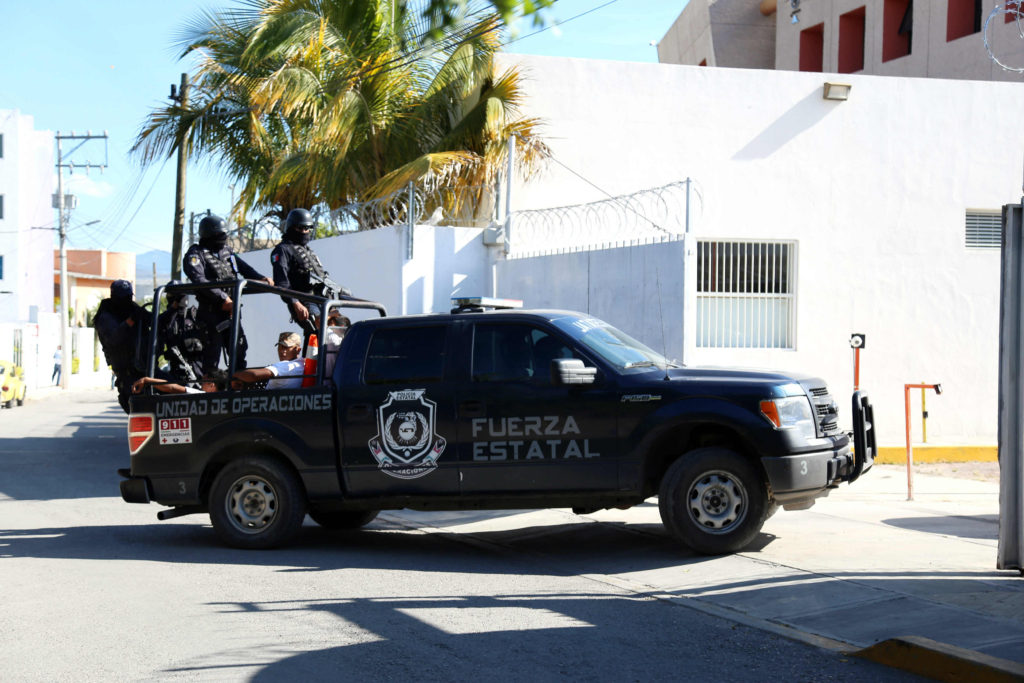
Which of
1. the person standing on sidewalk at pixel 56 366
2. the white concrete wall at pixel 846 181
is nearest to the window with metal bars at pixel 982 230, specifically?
the white concrete wall at pixel 846 181

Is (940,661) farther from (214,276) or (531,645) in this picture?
(214,276)

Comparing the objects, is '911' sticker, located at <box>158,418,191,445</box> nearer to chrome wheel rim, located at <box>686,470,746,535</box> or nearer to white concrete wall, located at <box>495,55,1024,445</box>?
chrome wheel rim, located at <box>686,470,746,535</box>

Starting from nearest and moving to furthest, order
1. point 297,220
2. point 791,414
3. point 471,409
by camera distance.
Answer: point 791,414
point 471,409
point 297,220

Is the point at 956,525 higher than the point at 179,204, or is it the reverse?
the point at 179,204

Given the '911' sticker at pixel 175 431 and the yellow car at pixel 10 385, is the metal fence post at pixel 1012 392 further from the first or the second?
the yellow car at pixel 10 385

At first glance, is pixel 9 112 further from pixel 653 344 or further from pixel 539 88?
pixel 653 344

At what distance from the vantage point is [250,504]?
29.7 ft

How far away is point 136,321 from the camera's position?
10570mm

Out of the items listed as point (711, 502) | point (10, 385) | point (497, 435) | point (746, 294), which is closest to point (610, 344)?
point (497, 435)

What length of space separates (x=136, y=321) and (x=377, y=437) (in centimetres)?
340

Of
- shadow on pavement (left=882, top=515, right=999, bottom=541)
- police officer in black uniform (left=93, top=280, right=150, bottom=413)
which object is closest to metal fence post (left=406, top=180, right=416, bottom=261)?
police officer in black uniform (left=93, top=280, right=150, bottom=413)

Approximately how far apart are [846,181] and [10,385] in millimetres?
24366

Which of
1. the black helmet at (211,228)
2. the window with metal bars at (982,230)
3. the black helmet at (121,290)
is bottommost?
the black helmet at (121,290)

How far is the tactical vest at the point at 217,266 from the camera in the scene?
1059cm
